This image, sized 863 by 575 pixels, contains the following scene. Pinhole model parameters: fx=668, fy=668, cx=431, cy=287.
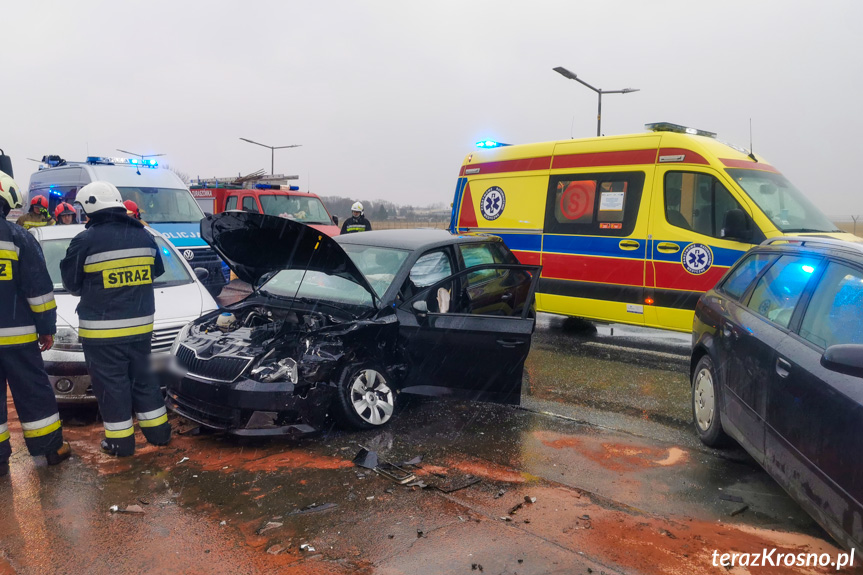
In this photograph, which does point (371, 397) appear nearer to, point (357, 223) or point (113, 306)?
point (113, 306)

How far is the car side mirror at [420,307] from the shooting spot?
17.2 feet

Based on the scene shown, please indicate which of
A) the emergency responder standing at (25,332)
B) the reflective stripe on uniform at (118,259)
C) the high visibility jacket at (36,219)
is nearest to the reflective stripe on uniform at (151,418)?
the emergency responder standing at (25,332)

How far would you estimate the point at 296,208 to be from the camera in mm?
15141

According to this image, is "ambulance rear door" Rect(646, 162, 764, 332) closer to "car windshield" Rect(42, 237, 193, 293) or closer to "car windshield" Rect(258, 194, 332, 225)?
"car windshield" Rect(42, 237, 193, 293)

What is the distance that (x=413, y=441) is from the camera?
4.86 meters

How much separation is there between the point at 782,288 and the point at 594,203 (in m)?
4.18

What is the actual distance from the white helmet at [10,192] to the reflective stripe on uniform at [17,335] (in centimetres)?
81

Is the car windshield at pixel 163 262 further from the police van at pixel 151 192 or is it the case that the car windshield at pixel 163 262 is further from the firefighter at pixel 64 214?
the police van at pixel 151 192

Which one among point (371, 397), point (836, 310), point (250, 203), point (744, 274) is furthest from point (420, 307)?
point (250, 203)

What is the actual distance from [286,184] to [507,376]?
13.5m

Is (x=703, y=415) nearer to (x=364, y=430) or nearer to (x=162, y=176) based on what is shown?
(x=364, y=430)

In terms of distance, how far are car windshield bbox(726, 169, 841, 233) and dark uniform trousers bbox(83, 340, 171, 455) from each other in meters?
6.01

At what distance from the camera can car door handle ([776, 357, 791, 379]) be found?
340 centimetres

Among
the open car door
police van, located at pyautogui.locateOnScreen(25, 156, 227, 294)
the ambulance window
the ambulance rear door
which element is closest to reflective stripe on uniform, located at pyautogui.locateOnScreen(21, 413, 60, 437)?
the open car door
